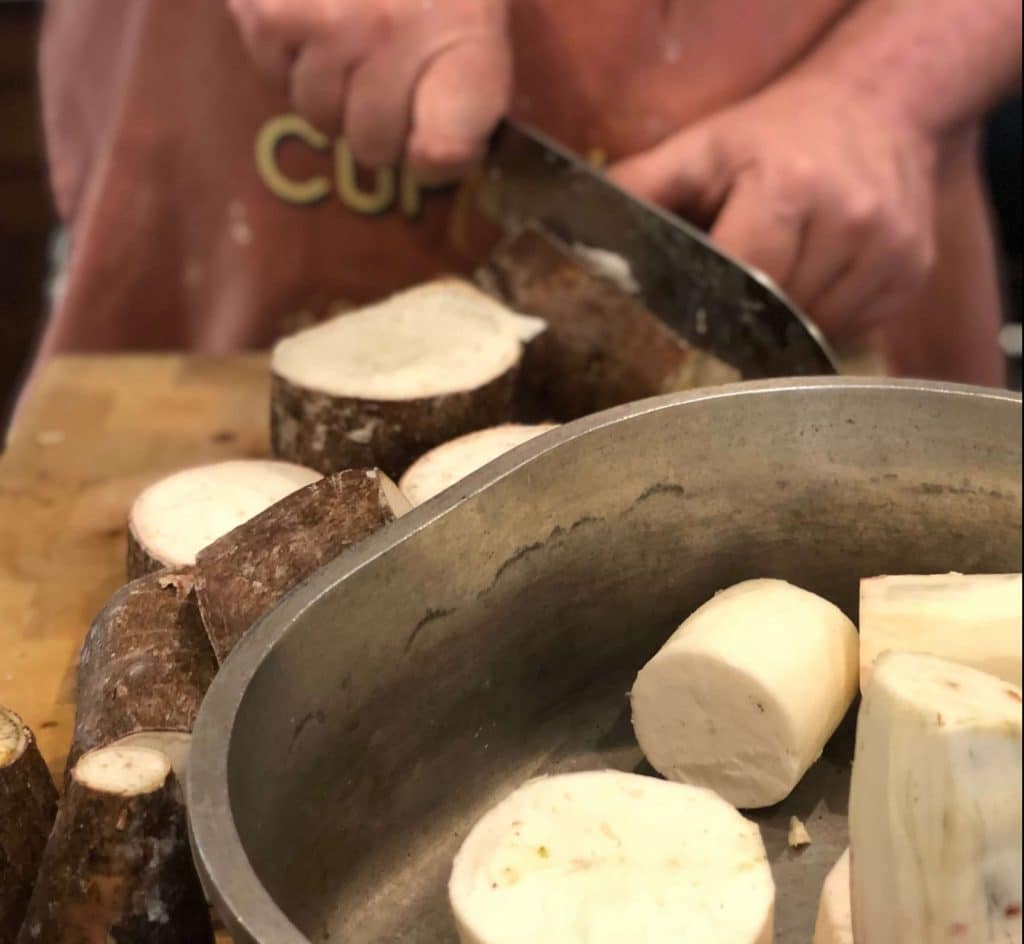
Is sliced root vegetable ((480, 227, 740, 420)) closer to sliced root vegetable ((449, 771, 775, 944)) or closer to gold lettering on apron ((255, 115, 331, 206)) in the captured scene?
gold lettering on apron ((255, 115, 331, 206))

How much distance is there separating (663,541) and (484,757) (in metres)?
0.24

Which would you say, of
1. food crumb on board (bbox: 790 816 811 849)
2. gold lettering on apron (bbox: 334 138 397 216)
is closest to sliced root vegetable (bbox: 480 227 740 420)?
gold lettering on apron (bbox: 334 138 397 216)

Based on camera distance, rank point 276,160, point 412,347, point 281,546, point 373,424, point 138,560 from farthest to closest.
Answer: point 276,160 → point 412,347 → point 373,424 → point 138,560 → point 281,546

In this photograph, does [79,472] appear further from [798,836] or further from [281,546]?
[798,836]

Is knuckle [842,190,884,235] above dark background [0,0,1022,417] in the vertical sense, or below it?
above

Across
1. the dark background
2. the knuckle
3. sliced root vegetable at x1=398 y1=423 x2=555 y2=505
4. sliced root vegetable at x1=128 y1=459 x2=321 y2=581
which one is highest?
the knuckle

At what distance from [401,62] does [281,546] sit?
0.76 metres

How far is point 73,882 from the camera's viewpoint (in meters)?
0.89

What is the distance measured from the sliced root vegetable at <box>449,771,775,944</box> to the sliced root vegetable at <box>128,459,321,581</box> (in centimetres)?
48

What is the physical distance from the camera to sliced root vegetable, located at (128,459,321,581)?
1.27 meters

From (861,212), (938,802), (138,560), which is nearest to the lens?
(938,802)

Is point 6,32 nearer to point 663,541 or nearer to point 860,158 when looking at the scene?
point 860,158

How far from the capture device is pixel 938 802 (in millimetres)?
666

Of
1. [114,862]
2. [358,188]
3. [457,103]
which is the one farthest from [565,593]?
[358,188]
